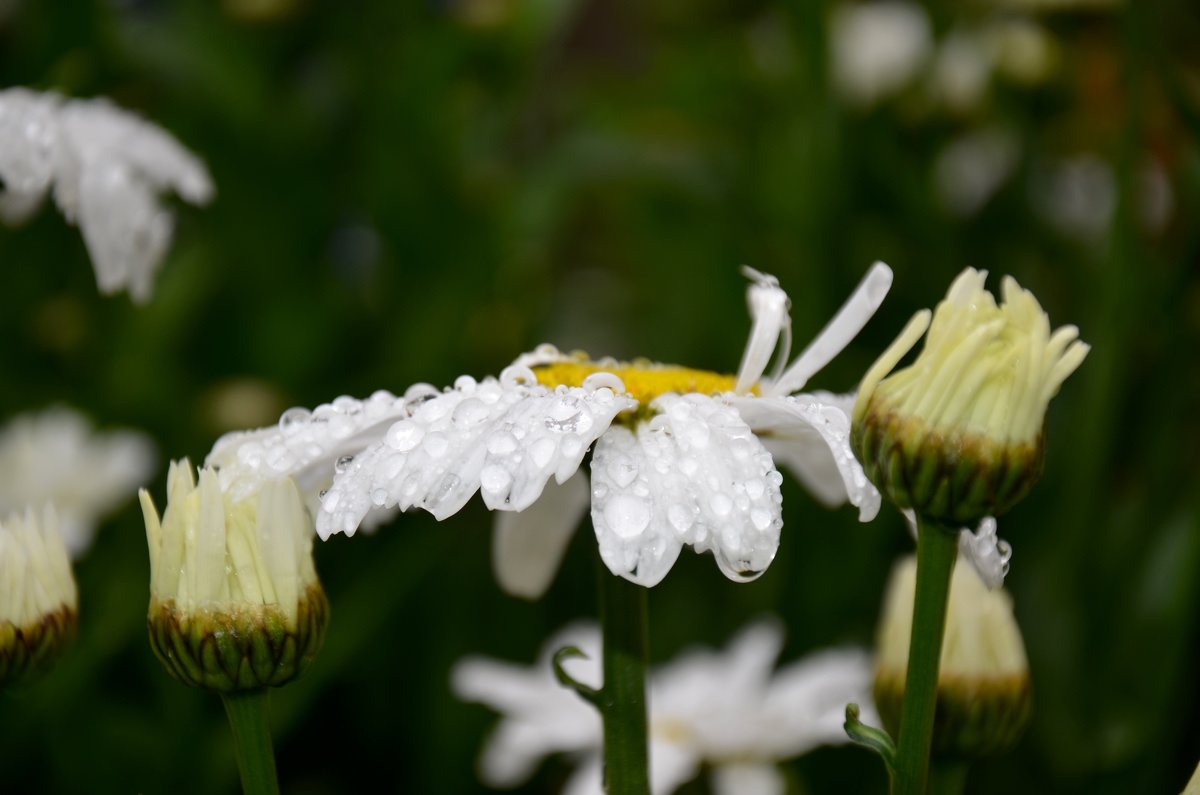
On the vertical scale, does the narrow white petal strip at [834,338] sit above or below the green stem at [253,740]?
above

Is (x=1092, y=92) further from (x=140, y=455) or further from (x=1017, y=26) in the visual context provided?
(x=140, y=455)

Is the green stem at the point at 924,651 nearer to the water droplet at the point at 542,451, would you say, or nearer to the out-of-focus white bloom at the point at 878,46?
the water droplet at the point at 542,451

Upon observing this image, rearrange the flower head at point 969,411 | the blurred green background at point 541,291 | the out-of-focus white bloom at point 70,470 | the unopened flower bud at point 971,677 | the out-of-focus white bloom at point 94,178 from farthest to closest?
the out-of-focus white bloom at point 70,470
the blurred green background at point 541,291
the out-of-focus white bloom at point 94,178
the unopened flower bud at point 971,677
the flower head at point 969,411

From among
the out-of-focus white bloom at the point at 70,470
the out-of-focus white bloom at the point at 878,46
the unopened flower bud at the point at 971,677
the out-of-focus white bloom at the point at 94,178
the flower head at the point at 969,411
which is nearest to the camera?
the flower head at the point at 969,411

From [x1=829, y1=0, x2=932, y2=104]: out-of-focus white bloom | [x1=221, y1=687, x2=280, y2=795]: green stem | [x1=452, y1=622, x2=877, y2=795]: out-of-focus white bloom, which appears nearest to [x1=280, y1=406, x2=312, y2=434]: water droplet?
[x1=221, y1=687, x2=280, y2=795]: green stem

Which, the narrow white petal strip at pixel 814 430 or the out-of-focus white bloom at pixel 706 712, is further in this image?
the out-of-focus white bloom at pixel 706 712

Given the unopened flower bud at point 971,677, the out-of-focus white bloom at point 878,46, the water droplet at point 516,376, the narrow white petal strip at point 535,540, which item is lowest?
the unopened flower bud at point 971,677

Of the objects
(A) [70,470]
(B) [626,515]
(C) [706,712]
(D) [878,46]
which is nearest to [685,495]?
(B) [626,515]

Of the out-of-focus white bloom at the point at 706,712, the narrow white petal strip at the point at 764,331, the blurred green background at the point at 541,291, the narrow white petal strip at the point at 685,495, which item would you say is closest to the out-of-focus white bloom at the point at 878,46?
the blurred green background at the point at 541,291
